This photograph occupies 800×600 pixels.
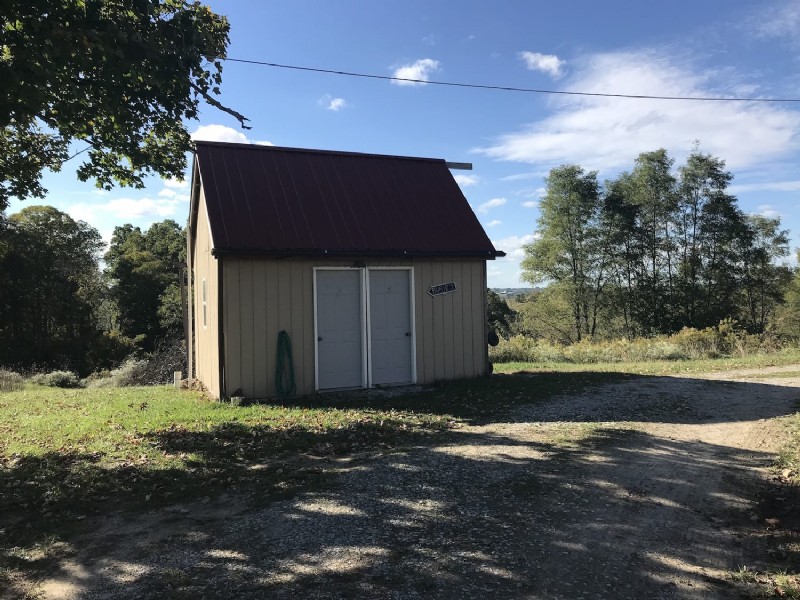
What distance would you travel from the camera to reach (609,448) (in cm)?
624

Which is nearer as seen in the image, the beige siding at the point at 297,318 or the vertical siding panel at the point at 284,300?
the beige siding at the point at 297,318

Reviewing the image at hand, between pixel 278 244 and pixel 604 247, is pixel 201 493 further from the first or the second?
pixel 604 247

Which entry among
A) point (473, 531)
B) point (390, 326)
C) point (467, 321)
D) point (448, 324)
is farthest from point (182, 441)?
point (467, 321)

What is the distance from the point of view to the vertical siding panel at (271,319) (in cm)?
970

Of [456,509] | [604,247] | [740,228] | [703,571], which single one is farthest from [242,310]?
[740,228]

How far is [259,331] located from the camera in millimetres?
9625

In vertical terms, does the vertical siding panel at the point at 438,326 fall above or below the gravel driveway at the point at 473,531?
above

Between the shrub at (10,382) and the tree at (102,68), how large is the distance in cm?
804

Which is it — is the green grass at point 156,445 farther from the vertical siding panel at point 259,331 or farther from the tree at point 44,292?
the tree at point 44,292

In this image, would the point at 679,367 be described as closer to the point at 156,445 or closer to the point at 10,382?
the point at 156,445

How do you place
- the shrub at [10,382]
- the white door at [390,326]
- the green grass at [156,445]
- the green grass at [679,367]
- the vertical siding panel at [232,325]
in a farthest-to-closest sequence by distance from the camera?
1. the shrub at [10,382]
2. the green grass at [679,367]
3. the white door at [390,326]
4. the vertical siding panel at [232,325]
5. the green grass at [156,445]

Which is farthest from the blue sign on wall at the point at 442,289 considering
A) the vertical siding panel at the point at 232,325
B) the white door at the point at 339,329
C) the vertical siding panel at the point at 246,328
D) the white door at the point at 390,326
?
the vertical siding panel at the point at 232,325

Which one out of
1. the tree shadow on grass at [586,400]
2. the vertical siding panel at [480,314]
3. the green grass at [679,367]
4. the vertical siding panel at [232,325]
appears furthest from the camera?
the green grass at [679,367]

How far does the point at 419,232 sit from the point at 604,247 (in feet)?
81.1
